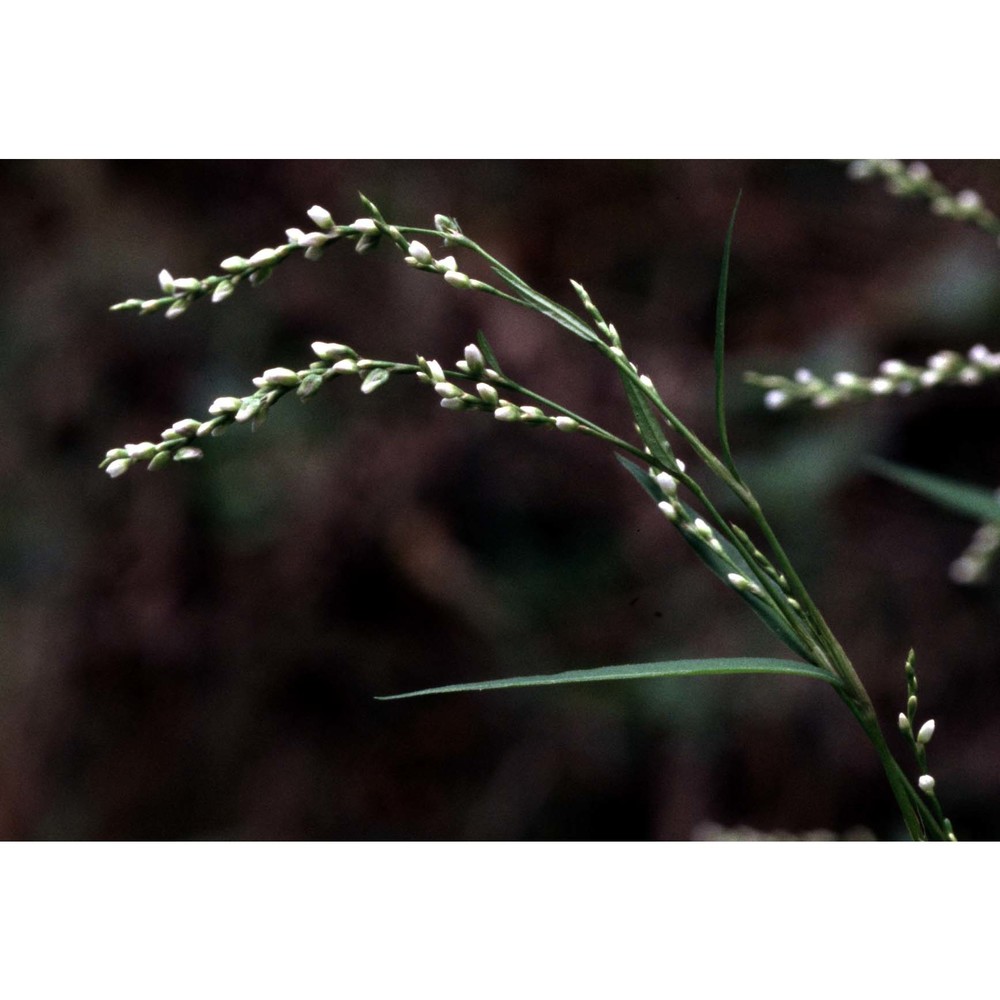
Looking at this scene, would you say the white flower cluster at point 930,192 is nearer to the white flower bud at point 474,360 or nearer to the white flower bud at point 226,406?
the white flower bud at point 474,360

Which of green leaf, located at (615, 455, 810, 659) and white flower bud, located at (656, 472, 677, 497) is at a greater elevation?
white flower bud, located at (656, 472, 677, 497)

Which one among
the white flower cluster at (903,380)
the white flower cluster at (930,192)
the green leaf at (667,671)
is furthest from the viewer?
the white flower cluster at (930,192)

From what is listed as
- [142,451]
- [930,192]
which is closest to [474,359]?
[142,451]

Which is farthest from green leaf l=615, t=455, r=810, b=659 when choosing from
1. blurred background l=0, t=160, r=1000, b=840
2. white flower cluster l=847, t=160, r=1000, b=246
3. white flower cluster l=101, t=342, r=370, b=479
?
blurred background l=0, t=160, r=1000, b=840

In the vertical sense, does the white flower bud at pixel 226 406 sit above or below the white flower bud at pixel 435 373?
below

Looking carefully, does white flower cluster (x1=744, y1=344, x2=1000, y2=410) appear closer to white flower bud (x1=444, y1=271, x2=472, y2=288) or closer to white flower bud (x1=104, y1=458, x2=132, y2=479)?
white flower bud (x1=444, y1=271, x2=472, y2=288)

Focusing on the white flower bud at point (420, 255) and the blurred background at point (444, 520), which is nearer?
the white flower bud at point (420, 255)

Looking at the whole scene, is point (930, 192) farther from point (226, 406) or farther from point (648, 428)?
Result: point (226, 406)

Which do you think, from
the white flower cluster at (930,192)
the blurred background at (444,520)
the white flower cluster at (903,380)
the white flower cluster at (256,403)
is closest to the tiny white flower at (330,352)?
the white flower cluster at (256,403)

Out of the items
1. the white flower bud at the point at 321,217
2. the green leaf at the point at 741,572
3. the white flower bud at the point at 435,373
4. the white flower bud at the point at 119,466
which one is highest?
the white flower bud at the point at 321,217

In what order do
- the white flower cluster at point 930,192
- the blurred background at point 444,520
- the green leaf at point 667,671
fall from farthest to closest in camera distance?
1. the blurred background at point 444,520
2. the white flower cluster at point 930,192
3. the green leaf at point 667,671
